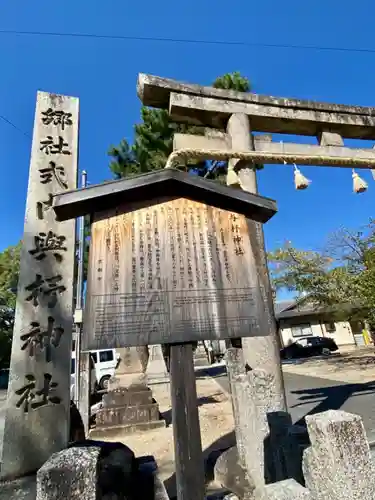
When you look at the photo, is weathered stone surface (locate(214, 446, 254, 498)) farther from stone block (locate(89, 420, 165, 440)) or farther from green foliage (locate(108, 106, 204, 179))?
green foliage (locate(108, 106, 204, 179))

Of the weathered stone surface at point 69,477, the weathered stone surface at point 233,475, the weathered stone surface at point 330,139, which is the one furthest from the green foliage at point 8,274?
the weathered stone surface at point 69,477

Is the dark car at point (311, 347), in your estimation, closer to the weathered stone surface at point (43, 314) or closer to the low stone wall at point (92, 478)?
the weathered stone surface at point (43, 314)

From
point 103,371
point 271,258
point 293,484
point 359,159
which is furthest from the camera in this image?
point 271,258

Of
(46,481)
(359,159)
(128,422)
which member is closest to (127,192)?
(46,481)

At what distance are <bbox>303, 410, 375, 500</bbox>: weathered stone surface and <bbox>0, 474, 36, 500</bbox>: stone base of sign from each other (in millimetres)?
2365

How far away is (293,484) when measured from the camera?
1.75 metres

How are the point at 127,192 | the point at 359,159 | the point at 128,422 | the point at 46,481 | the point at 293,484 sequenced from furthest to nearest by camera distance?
the point at 128,422
the point at 359,159
the point at 127,192
the point at 293,484
the point at 46,481

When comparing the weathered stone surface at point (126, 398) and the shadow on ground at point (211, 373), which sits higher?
the weathered stone surface at point (126, 398)

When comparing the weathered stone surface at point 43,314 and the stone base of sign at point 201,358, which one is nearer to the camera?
the weathered stone surface at point 43,314

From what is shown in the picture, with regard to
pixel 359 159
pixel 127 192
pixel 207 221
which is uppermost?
pixel 359 159

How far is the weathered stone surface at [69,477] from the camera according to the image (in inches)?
52.4

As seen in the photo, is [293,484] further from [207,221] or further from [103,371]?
[103,371]

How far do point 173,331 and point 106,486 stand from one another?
1299 millimetres

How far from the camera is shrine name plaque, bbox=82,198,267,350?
2031 millimetres
